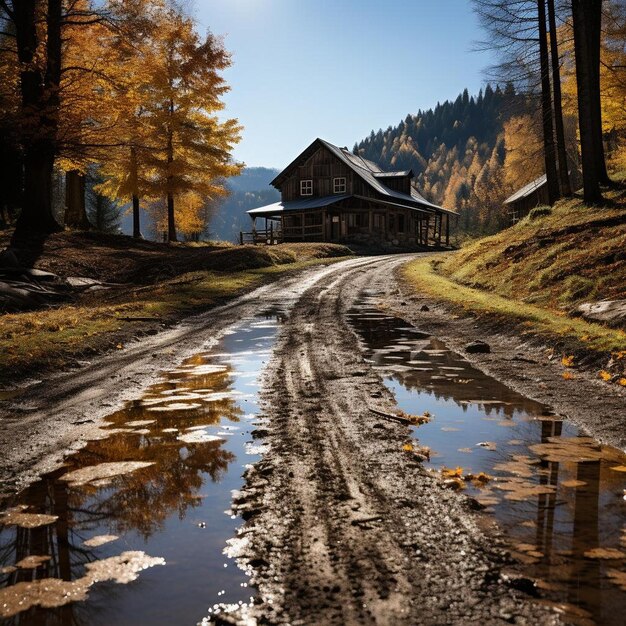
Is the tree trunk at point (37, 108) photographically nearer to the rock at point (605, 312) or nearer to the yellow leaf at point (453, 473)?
the rock at point (605, 312)

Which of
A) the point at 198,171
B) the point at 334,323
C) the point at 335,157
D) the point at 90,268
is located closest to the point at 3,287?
the point at 90,268

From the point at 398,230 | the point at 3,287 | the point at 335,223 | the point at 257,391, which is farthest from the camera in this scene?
the point at 398,230

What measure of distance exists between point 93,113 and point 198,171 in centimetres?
1158

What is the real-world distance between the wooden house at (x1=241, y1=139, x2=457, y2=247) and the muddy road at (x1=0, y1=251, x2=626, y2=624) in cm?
3977

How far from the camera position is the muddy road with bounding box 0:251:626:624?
251 centimetres

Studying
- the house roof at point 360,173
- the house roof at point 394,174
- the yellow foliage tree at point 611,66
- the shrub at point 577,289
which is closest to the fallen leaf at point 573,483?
the shrub at point 577,289

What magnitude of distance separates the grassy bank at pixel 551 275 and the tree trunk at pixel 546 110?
8.40 feet

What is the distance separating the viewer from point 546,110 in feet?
78.3

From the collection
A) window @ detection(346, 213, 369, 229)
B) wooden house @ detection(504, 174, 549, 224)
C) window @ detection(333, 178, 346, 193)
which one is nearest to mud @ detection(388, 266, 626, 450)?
window @ detection(346, 213, 369, 229)

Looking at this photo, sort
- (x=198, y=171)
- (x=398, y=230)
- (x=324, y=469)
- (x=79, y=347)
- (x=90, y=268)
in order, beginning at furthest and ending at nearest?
(x=398, y=230), (x=198, y=171), (x=90, y=268), (x=79, y=347), (x=324, y=469)

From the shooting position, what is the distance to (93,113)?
19.3 m

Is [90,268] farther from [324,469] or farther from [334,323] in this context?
[324,469]

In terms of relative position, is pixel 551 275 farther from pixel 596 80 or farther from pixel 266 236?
pixel 266 236

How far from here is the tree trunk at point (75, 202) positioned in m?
26.6
